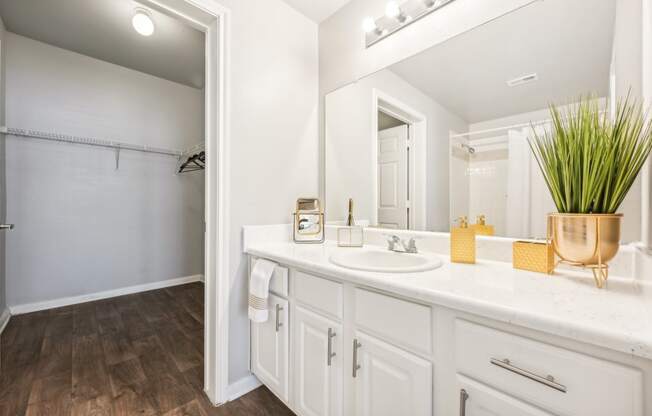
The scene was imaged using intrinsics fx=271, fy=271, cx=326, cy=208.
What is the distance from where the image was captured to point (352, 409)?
3.26ft

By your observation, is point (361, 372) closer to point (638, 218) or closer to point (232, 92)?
point (638, 218)

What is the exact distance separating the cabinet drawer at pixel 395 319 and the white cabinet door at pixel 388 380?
0.04 meters

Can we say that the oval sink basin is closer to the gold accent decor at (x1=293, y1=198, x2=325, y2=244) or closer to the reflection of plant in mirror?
the gold accent decor at (x1=293, y1=198, x2=325, y2=244)

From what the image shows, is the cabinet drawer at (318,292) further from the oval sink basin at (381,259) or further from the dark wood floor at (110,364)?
the dark wood floor at (110,364)

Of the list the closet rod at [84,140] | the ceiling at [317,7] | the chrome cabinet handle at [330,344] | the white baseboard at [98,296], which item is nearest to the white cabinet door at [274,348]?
the chrome cabinet handle at [330,344]

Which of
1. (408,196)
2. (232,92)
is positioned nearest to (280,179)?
(232,92)

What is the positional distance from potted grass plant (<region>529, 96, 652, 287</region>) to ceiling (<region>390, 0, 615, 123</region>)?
252 millimetres

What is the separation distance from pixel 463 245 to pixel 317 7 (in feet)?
5.82

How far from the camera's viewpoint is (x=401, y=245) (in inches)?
55.5

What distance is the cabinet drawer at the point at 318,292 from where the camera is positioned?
3.43 feet

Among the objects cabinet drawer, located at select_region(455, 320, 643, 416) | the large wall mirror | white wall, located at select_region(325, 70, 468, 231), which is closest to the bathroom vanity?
cabinet drawer, located at select_region(455, 320, 643, 416)

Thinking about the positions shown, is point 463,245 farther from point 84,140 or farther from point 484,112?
point 84,140

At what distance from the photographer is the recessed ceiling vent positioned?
3.60 ft

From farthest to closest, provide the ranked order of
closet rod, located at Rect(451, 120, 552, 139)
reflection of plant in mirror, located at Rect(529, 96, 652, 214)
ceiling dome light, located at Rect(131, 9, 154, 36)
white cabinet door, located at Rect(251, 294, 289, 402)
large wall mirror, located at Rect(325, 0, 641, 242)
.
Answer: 1. ceiling dome light, located at Rect(131, 9, 154, 36)
2. white cabinet door, located at Rect(251, 294, 289, 402)
3. closet rod, located at Rect(451, 120, 552, 139)
4. large wall mirror, located at Rect(325, 0, 641, 242)
5. reflection of plant in mirror, located at Rect(529, 96, 652, 214)
